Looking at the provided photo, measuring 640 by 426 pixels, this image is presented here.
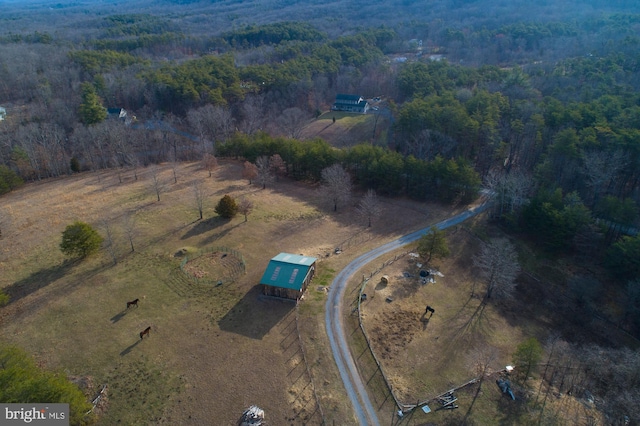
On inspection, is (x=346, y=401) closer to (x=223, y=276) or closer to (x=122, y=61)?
(x=223, y=276)

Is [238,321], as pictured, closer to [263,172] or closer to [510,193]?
[263,172]

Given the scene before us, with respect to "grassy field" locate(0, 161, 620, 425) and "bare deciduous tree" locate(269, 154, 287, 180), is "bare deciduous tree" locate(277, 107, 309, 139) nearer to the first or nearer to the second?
"bare deciduous tree" locate(269, 154, 287, 180)

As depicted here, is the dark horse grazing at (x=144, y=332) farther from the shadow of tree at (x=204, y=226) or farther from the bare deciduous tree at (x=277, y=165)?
the bare deciduous tree at (x=277, y=165)

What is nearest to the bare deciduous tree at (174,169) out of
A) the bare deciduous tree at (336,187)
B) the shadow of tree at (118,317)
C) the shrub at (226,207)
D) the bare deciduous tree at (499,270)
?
the shrub at (226,207)

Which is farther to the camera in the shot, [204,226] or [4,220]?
[204,226]

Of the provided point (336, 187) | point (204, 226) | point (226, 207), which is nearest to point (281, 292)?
point (204, 226)

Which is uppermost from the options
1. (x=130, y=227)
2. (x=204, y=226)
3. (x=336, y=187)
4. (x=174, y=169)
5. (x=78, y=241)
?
(x=78, y=241)

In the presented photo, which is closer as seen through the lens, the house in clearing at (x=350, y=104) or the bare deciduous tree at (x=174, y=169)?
the bare deciduous tree at (x=174, y=169)

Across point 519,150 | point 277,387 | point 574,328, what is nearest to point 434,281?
point 574,328
